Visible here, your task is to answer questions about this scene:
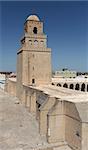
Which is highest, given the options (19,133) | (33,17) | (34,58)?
(33,17)

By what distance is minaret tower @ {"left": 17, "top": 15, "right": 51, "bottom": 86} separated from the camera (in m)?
27.4

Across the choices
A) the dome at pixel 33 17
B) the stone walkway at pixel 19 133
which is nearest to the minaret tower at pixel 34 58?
the dome at pixel 33 17

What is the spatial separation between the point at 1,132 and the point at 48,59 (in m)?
13.9

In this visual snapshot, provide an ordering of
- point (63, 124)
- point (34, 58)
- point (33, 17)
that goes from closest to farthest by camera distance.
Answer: point (63, 124) < point (34, 58) < point (33, 17)

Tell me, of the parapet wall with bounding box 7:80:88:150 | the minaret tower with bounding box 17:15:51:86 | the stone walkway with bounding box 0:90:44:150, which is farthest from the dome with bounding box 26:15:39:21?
the parapet wall with bounding box 7:80:88:150

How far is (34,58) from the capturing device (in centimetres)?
2744

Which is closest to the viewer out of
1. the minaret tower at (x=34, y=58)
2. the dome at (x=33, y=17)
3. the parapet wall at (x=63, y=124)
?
the parapet wall at (x=63, y=124)

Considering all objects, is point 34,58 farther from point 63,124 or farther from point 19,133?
point 63,124

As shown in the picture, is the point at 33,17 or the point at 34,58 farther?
the point at 33,17

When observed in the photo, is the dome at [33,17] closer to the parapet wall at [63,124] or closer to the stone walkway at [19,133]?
the stone walkway at [19,133]

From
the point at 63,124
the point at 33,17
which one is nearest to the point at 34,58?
the point at 33,17

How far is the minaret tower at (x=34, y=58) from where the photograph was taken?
2739 cm

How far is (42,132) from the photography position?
15.6 meters

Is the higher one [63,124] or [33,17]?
[33,17]
